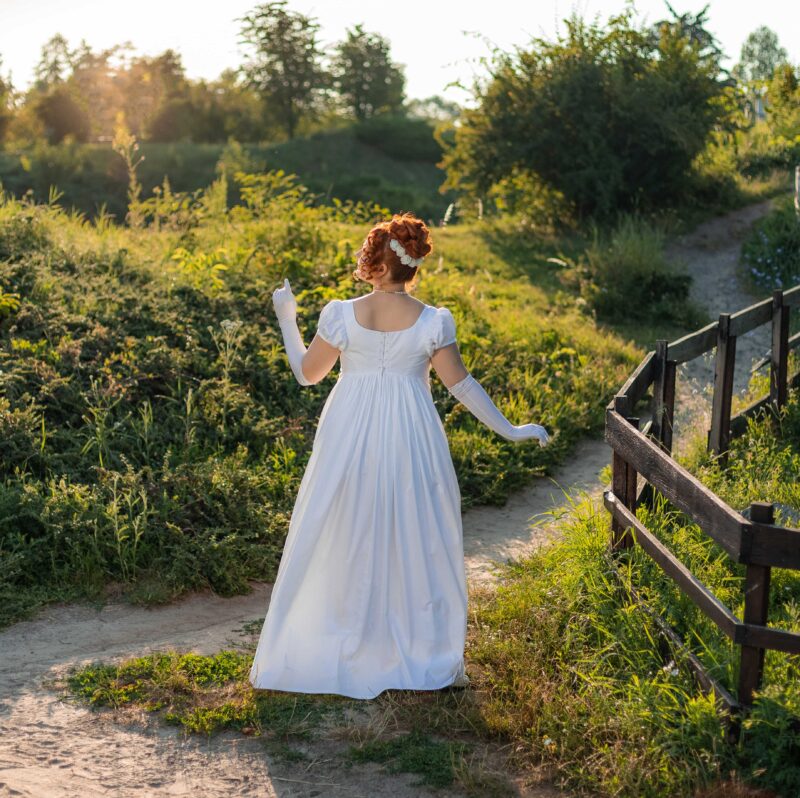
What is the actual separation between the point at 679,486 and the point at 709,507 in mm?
339

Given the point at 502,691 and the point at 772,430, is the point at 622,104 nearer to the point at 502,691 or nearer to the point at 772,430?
the point at 772,430

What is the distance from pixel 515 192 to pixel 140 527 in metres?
11.6

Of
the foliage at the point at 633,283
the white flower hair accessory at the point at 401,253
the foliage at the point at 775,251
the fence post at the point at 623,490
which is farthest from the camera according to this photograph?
the foliage at the point at 775,251

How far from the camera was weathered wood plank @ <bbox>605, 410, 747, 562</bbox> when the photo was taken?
12.1ft

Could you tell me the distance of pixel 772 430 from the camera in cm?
759

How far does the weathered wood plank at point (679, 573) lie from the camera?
3.74 metres

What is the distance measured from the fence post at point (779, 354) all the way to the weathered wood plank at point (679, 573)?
3.23m

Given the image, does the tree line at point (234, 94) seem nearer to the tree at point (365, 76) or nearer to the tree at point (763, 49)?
the tree at point (365, 76)

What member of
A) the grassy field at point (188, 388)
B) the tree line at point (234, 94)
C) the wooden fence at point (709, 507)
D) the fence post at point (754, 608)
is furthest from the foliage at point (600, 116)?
the tree line at point (234, 94)

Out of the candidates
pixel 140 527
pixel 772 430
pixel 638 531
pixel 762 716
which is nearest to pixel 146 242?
pixel 140 527

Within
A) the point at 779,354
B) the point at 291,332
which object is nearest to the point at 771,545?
the point at 291,332

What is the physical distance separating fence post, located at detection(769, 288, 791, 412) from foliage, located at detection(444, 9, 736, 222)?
308 inches

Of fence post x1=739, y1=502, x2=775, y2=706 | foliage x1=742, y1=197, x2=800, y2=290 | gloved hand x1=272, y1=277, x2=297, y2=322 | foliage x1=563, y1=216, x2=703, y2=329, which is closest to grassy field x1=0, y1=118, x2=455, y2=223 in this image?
foliage x1=742, y1=197, x2=800, y2=290

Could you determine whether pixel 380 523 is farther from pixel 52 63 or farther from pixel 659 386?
pixel 52 63
